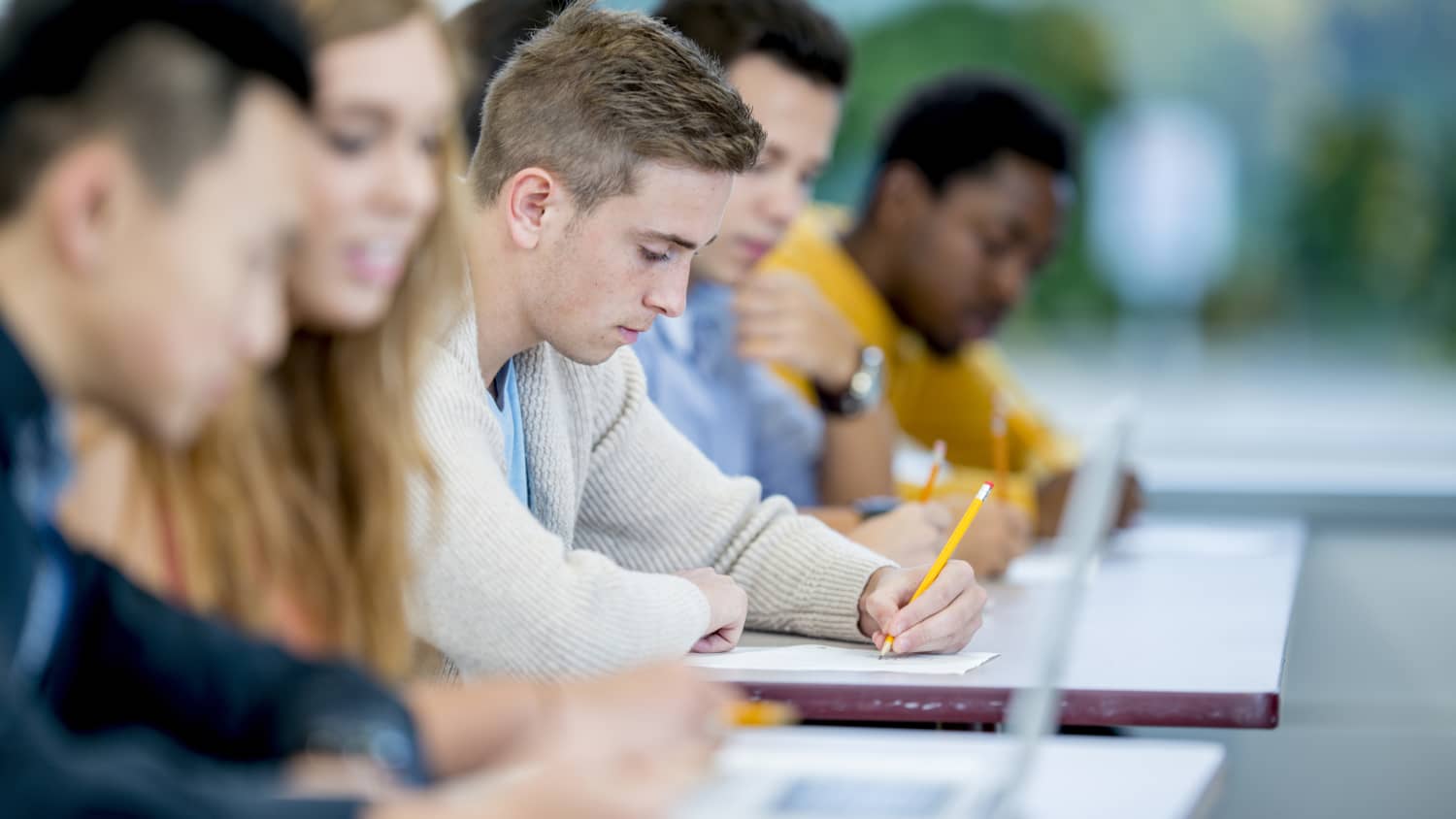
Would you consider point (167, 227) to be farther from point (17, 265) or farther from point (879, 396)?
point (879, 396)

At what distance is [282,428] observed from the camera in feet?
3.64

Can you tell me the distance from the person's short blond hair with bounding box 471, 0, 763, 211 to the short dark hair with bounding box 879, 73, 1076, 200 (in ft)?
4.55

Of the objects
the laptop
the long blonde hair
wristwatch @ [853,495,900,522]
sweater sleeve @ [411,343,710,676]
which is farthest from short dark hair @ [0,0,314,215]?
wristwatch @ [853,495,900,522]

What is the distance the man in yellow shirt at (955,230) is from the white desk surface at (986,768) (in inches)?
67.9

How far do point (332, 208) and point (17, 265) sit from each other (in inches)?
8.7

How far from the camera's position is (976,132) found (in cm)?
300

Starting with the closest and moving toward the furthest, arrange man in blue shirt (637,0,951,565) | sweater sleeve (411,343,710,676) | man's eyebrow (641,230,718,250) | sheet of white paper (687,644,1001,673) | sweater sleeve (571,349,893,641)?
sweater sleeve (411,343,710,676)
sheet of white paper (687,644,1001,673)
man's eyebrow (641,230,718,250)
sweater sleeve (571,349,893,641)
man in blue shirt (637,0,951,565)

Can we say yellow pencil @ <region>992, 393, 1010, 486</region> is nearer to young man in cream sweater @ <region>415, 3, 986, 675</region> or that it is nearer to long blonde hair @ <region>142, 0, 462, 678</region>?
young man in cream sweater @ <region>415, 3, 986, 675</region>

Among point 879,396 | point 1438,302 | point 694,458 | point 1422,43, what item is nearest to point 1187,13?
point 1422,43

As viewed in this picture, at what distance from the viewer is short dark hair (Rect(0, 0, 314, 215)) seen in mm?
812

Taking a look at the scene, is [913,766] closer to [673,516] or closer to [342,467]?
[342,467]

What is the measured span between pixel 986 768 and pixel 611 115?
2.53ft

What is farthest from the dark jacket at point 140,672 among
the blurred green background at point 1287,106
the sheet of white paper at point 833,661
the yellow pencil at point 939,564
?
the blurred green background at point 1287,106

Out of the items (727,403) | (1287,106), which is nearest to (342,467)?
(727,403)
